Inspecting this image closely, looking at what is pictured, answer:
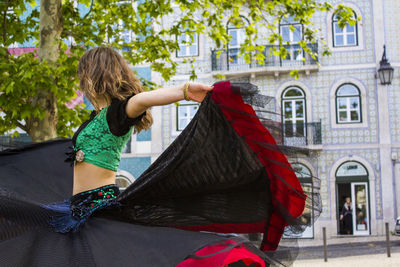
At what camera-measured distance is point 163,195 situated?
110 inches

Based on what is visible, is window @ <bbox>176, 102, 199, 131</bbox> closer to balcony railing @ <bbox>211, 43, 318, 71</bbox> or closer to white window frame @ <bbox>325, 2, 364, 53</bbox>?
balcony railing @ <bbox>211, 43, 318, 71</bbox>

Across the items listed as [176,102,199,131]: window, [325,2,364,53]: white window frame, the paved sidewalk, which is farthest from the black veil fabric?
[325,2,364,53]: white window frame

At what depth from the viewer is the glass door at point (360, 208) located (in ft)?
69.5

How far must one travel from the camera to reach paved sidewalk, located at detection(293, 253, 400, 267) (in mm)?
12367

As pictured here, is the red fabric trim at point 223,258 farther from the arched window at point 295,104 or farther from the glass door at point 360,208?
the arched window at point 295,104

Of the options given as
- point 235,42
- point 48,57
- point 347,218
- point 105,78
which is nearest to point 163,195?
point 105,78

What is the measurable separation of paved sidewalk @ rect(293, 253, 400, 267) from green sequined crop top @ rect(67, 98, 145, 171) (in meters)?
9.50

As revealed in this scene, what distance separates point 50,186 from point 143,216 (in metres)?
1.44

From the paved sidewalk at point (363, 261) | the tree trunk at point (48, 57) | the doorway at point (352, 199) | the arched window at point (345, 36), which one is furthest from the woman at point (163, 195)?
the arched window at point (345, 36)

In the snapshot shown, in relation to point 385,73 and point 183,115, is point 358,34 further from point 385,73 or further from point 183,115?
point 183,115

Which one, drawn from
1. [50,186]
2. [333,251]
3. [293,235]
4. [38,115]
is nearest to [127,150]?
[333,251]

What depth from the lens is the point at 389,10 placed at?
2253 cm

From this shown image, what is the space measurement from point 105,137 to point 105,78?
326 mm

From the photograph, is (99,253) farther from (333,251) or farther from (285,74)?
(285,74)
